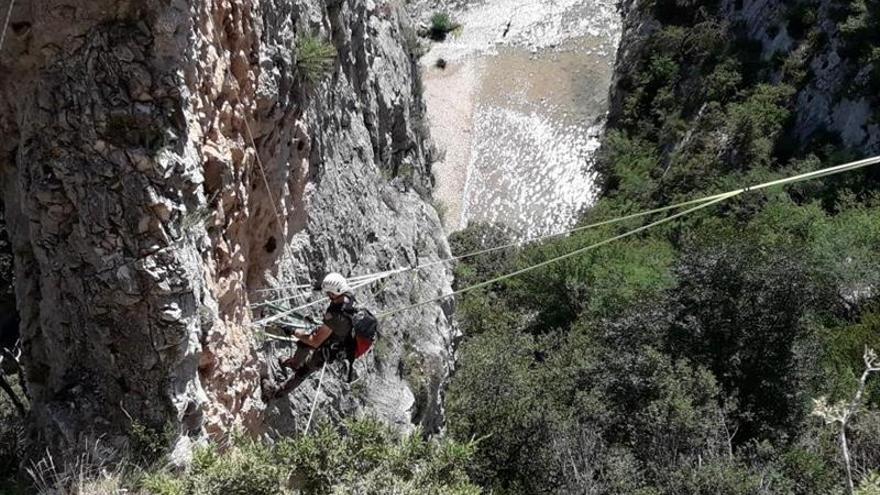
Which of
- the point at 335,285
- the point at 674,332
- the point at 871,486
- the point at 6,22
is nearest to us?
the point at 6,22

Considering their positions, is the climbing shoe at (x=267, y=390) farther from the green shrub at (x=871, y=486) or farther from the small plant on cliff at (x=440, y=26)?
the small plant on cliff at (x=440, y=26)

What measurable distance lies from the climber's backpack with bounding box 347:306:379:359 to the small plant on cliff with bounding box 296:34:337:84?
115 inches

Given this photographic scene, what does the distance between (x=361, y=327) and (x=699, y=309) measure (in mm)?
13486

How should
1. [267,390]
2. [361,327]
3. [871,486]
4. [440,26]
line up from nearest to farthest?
[871,486] → [361,327] → [267,390] → [440,26]

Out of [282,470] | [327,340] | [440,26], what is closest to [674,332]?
[327,340]

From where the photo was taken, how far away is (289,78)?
9.50 m

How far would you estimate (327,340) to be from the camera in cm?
877

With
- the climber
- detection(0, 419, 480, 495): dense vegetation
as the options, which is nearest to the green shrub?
detection(0, 419, 480, 495): dense vegetation

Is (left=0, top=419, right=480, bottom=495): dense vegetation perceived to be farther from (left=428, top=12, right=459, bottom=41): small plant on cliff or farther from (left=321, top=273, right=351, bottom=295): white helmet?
(left=428, top=12, right=459, bottom=41): small plant on cliff

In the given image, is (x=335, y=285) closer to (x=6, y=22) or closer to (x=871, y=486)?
(x=6, y=22)

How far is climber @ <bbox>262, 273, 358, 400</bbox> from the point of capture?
8633 millimetres

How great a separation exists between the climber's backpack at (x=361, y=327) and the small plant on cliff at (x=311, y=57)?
291 cm

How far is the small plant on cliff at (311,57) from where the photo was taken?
9891 millimetres

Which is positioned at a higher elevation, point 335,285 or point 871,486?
point 335,285
